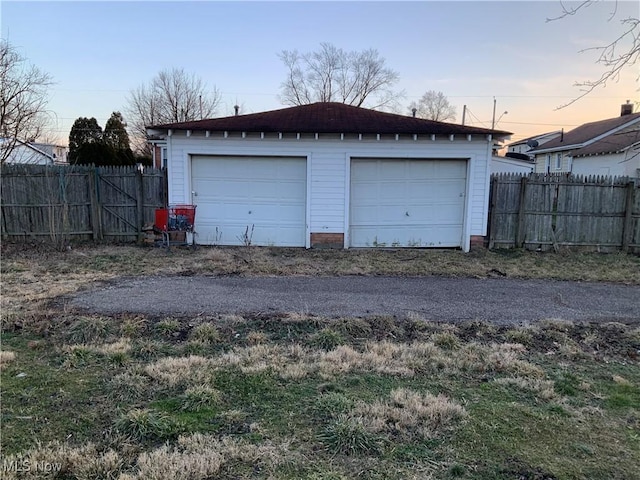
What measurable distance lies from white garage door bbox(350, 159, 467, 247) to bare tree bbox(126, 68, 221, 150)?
3077cm

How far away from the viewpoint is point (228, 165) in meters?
10.1

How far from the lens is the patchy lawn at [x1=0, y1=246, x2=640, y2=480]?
7.34 ft

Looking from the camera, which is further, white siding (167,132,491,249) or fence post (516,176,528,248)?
fence post (516,176,528,248)

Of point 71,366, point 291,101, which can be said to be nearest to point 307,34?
point 71,366

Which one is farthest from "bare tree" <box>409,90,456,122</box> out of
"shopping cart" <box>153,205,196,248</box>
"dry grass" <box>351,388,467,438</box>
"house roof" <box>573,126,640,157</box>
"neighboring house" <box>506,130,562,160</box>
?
"dry grass" <box>351,388,467,438</box>

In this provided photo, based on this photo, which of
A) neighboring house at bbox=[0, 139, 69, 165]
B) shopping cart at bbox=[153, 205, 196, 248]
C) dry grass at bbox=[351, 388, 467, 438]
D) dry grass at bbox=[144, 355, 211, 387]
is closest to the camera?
dry grass at bbox=[351, 388, 467, 438]

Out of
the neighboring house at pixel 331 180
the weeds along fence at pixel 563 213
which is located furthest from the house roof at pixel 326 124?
the weeds along fence at pixel 563 213

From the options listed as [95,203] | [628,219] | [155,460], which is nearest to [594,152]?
[628,219]

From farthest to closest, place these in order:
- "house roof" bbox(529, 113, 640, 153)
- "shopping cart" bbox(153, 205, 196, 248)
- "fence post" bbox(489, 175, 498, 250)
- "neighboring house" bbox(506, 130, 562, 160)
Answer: "neighboring house" bbox(506, 130, 562, 160) < "house roof" bbox(529, 113, 640, 153) < "fence post" bbox(489, 175, 498, 250) < "shopping cart" bbox(153, 205, 196, 248)

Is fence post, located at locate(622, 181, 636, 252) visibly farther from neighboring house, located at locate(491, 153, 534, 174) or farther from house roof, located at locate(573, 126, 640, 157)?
neighboring house, located at locate(491, 153, 534, 174)

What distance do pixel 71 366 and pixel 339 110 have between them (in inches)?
381

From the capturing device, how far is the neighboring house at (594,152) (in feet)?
63.7

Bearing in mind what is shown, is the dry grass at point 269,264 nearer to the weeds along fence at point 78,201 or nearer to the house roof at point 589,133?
the weeds along fence at point 78,201

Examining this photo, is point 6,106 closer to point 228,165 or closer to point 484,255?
point 228,165
